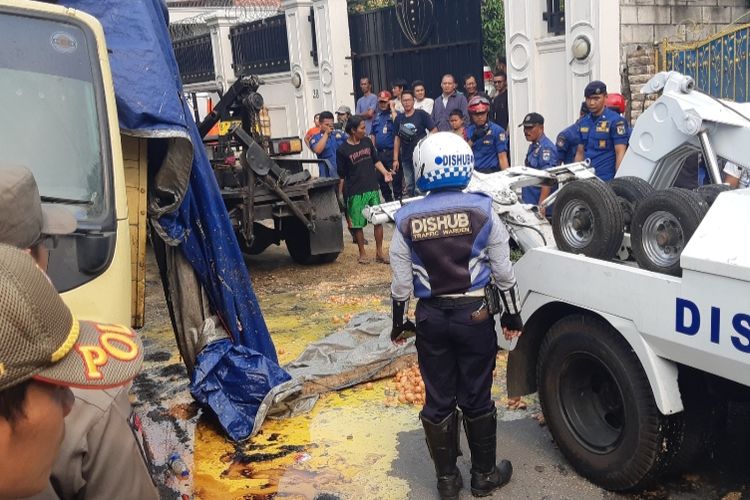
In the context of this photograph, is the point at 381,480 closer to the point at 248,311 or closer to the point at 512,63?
the point at 248,311

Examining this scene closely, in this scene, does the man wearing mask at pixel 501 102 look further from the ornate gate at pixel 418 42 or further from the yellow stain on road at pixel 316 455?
the yellow stain on road at pixel 316 455

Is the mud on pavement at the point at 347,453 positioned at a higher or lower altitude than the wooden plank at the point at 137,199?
lower

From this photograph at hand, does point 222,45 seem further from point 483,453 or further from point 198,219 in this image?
point 483,453

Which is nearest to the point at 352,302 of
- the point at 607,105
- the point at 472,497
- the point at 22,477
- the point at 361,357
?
the point at 361,357

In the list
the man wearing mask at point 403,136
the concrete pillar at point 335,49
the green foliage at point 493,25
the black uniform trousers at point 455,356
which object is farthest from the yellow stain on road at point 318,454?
the green foliage at point 493,25

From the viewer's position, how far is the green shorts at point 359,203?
898cm

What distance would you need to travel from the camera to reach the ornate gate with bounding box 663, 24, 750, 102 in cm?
949

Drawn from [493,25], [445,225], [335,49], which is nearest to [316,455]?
[445,225]

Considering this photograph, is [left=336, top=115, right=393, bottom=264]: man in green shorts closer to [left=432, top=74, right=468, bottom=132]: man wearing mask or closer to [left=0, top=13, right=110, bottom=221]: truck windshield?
[left=432, top=74, right=468, bottom=132]: man wearing mask

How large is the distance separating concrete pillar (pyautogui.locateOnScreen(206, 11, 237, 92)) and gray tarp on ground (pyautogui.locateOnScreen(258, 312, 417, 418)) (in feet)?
42.6

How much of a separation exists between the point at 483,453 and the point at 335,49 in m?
11.8

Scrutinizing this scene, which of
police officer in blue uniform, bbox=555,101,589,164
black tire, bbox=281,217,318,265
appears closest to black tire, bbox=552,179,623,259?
police officer in blue uniform, bbox=555,101,589,164

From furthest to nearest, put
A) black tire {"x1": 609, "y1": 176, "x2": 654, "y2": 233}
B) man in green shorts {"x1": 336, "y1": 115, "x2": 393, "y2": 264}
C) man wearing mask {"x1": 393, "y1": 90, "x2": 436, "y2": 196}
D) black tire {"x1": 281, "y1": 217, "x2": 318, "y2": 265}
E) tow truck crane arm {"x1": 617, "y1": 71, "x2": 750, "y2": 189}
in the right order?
man wearing mask {"x1": 393, "y1": 90, "x2": 436, "y2": 196} → black tire {"x1": 281, "y1": 217, "x2": 318, "y2": 265} → man in green shorts {"x1": 336, "y1": 115, "x2": 393, "y2": 264} → tow truck crane arm {"x1": 617, "y1": 71, "x2": 750, "y2": 189} → black tire {"x1": 609, "y1": 176, "x2": 654, "y2": 233}

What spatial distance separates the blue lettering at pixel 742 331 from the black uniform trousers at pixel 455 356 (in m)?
1.15
